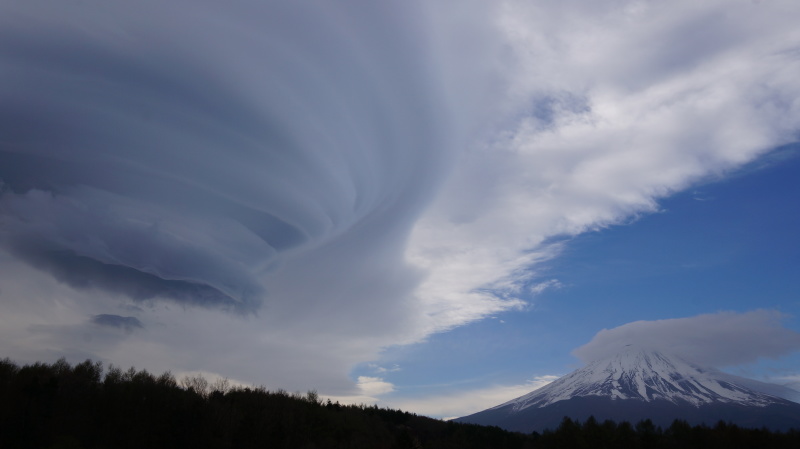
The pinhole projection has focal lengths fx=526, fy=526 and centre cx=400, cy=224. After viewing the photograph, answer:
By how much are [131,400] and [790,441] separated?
283 feet

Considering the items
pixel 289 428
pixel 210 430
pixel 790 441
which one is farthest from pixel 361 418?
pixel 790 441

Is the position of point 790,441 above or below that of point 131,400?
below

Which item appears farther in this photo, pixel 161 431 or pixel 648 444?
pixel 648 444

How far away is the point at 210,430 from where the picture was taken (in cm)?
5522

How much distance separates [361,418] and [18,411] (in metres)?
51.2

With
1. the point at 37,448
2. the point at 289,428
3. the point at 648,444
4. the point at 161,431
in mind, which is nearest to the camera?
the point at 37,448

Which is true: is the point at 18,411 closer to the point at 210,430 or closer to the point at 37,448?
the point at 37,448

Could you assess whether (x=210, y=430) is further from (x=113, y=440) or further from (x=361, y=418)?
(x=361, y=418)

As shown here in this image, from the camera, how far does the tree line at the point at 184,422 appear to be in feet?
152

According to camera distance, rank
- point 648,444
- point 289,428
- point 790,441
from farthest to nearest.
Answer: point 648,444 < point 790,441 < point 289,428

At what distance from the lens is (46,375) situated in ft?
174

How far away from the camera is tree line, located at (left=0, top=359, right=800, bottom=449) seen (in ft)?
152

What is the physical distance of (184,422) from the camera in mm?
53938

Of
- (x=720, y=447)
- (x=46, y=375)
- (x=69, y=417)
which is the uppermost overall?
(x=46, y=375)
